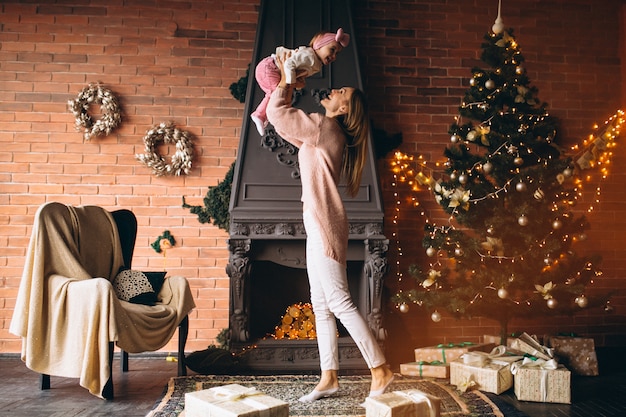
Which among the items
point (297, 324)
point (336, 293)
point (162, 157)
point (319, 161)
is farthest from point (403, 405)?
point (162, 157)

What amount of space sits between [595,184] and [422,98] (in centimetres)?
175

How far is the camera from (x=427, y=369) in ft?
11.8

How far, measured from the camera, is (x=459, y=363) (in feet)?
11.0

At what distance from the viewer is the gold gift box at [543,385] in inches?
118

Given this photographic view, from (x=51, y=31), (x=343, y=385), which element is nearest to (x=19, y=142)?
(x=51, y=31)

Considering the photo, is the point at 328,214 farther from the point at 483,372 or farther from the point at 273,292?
the point at 273,292

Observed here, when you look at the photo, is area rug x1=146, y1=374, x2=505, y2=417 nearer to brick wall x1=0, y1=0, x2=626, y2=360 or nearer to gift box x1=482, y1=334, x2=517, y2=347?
gift box x1=482, y1=334, x2=517, y2=347

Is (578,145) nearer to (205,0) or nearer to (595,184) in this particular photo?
(595,184)

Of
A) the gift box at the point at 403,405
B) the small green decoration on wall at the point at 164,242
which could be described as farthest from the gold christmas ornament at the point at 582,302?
the small green decoration on wall at the point at 164,242

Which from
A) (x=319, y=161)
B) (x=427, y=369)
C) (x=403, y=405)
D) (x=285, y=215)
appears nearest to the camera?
(x=403, y=405)

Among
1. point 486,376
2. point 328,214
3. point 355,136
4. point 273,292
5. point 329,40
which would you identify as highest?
point 329,40

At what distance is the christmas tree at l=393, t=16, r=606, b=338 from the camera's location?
360cm

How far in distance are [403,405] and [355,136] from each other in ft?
4.41

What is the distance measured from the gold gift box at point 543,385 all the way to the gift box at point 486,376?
3.4 inches
